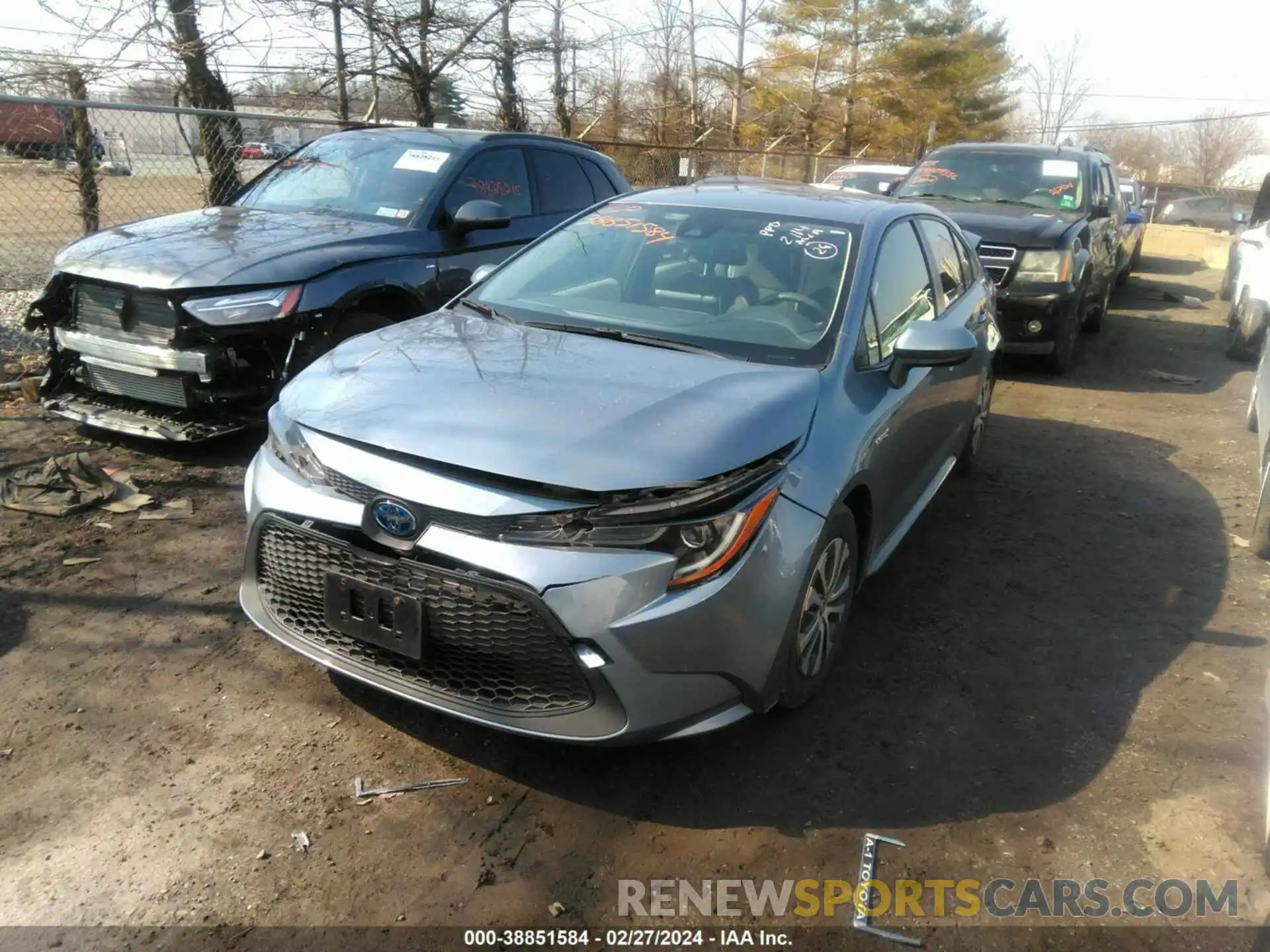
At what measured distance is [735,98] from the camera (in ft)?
102

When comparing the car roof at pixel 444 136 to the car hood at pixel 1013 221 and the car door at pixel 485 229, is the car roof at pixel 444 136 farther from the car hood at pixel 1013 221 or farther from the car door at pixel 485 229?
the car hood at pixel 1013 221

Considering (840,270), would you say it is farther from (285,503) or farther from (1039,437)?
(1039,437)

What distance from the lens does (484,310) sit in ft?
12.9

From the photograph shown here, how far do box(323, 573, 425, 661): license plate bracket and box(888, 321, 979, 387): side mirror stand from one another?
6.58 feet

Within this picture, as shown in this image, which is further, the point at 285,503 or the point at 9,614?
the point at 9,614

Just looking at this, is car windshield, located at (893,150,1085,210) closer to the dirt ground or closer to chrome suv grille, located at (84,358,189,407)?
the dirt ground

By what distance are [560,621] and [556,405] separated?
708 millimetres

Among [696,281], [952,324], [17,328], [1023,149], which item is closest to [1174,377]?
[1023,149]

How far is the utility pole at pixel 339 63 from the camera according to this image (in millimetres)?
11961

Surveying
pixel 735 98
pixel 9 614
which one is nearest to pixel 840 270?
pixel 9 614

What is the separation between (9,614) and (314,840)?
187 cm

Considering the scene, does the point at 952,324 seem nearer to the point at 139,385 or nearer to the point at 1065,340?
the point at 139,385

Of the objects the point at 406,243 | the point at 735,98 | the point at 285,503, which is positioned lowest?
the point at 285,503

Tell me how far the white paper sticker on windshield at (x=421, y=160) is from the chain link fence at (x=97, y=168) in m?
1.69
